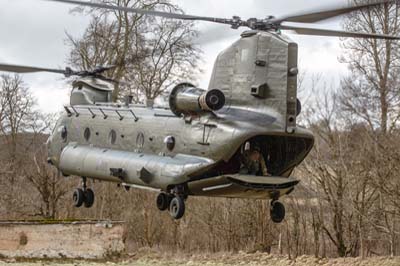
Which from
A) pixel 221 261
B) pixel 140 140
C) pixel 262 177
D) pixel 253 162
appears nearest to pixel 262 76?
pixel 253 162

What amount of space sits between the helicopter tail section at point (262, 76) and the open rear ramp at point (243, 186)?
85cm

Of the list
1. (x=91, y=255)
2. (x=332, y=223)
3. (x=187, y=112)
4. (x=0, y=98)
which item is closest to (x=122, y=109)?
(x=187, y=112)

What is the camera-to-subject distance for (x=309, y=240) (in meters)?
31.0

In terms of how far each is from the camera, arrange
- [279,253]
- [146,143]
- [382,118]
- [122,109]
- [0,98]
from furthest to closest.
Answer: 1. [0,98]
2. [279,253]
3. [382,118]
4. [122,109]
5. [146,143]

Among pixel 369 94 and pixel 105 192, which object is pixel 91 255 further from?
pixel 369 94

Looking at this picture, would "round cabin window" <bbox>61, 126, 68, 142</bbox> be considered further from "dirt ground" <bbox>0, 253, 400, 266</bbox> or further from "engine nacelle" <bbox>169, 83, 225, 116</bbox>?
"dirt ground" <bbox>0, 253, 400, 266</bbox>

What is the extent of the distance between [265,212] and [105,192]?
272 inches

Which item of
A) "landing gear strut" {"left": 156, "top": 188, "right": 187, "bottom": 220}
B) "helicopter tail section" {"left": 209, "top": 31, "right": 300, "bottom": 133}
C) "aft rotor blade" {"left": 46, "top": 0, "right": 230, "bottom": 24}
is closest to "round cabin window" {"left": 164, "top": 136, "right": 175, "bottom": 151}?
"landing gear strut" {"left": 156, "top": 188, "right": 187, "bottom": 220}

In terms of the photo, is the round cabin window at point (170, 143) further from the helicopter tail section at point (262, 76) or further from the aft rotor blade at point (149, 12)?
the aft rotor blade at point (149, 12)

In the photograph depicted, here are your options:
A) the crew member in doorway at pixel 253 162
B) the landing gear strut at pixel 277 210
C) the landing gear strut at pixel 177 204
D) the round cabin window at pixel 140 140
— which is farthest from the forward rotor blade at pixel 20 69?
the landing gear strut at pixel 277 210

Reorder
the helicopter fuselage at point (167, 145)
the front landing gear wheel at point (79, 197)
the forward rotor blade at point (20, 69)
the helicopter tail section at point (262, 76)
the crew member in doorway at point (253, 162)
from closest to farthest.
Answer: the helicopter fuselage at point (167, 145), the helicopter tail section at point (262, 76), the crew member in doorway at point (253, 162), the forward rotor blade at point (20, 69), the front landing gear wheel at point (79, 197)

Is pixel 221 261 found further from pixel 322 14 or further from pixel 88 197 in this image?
pixel 322 14

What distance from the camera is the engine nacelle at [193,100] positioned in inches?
469

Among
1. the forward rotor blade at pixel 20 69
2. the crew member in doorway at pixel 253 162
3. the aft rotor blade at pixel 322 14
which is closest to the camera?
the aft rotor blade at pixel 322 14
